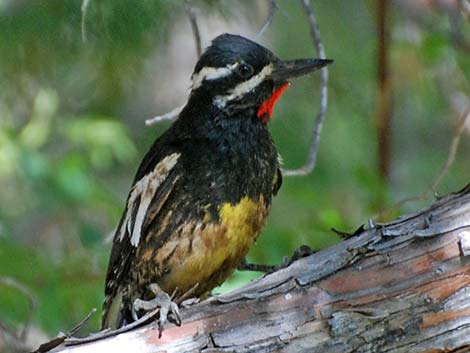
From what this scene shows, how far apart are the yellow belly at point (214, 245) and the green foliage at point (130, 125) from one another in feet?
1.97

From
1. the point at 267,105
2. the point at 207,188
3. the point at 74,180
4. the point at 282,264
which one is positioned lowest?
the point at 282,264

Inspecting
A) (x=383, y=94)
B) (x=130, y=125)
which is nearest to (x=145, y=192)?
(x=383, y=94)

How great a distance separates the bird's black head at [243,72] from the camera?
12.7 ft

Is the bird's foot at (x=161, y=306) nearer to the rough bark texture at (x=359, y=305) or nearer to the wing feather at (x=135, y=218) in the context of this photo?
the rough bark texture at (x=359, y=305)

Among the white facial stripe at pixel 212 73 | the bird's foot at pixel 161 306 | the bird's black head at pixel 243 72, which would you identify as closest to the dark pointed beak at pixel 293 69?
the bird's black head at pixel 243 72

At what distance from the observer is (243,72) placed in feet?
12.8

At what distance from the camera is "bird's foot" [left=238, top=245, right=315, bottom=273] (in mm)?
3609

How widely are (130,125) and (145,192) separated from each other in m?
4.09

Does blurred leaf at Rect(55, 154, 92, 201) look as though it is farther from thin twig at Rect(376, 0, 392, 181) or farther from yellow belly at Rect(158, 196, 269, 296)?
thin twig at Rect(376, 0, 392, 181)

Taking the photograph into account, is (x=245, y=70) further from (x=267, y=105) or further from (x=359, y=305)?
(x=359, y=305)

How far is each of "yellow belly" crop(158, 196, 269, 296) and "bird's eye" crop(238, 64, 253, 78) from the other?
0.47 metres

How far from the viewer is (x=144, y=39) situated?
532 cm

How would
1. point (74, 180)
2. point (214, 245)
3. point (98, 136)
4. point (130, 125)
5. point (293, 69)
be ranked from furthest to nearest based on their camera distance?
point (130, 125) → point (98, 136) → point (74, 180) → point (293, 69) → point (214, 245)

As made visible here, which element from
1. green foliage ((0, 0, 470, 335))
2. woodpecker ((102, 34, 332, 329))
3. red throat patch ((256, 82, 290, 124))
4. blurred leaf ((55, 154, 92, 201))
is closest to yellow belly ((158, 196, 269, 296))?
woodpecker ((102, 34, 332, 329))
